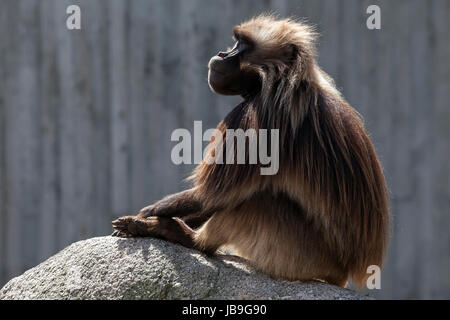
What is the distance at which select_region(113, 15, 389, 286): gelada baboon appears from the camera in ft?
11.0

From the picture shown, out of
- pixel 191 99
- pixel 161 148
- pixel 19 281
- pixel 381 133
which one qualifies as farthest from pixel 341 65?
pixel 19 281

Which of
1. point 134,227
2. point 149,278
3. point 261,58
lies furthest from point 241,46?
point 149,278

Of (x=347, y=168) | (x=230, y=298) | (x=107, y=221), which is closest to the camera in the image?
(x=230, y=298)

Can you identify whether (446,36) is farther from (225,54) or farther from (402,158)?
(225,54)

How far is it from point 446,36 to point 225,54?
2.32 m

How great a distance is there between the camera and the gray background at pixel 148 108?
5059mm

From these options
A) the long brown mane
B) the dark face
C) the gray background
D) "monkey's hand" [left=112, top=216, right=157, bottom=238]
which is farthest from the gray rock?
the gray background

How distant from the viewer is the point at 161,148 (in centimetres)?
508

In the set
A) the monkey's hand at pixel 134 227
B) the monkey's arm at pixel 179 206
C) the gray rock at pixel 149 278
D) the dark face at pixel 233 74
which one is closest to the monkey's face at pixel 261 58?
the dark face at pixel 233 74

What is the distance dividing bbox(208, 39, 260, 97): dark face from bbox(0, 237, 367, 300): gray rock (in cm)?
92

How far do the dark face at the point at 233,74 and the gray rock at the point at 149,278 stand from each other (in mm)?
923

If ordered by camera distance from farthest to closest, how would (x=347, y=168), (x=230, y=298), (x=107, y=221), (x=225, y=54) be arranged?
(x=107, y=221), (x=225, y=54), (x=347, y=168), (x=230, y=298)

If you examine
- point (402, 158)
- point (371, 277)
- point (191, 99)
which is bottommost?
point (371, 277)

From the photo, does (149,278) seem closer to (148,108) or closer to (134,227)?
(134,227)
